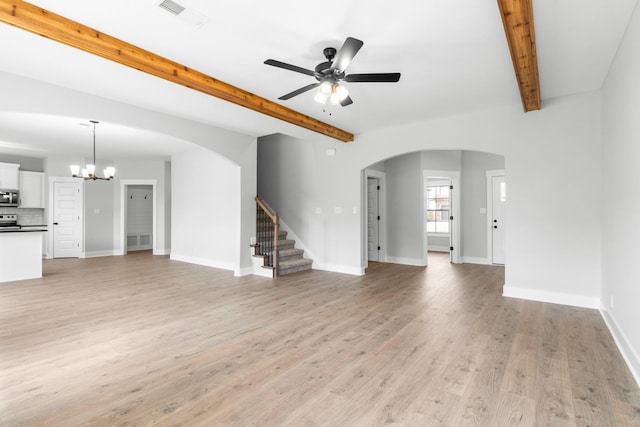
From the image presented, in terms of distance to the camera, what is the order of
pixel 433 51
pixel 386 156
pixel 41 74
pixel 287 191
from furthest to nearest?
1. pixel 287 191
2. pixel 386 156
3. pixel 41 74
4. pixel 433 51

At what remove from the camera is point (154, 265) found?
7539mm

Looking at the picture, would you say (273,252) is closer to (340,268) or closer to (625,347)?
(340,268)

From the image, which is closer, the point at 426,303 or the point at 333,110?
the point at 426,303

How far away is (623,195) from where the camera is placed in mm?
2902

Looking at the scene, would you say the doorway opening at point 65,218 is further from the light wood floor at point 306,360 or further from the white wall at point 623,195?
the white wall at point 623,195

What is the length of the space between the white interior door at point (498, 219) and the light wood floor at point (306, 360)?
2.71 m

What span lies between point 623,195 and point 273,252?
5197mm

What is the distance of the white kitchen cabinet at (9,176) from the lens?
312 inches

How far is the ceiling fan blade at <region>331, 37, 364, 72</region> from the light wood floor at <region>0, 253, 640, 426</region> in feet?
8.34

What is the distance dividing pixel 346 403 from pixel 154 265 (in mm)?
6766

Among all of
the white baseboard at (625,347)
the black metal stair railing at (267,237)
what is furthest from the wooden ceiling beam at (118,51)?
the white baseboard at (625,347)

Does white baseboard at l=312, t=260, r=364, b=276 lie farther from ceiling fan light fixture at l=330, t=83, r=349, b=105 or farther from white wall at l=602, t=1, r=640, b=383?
ceiling fan light fixture at l=330, t=83, r=349, b=105

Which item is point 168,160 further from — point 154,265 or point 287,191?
point 287,191

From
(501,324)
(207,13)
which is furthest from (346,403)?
(207,13)
